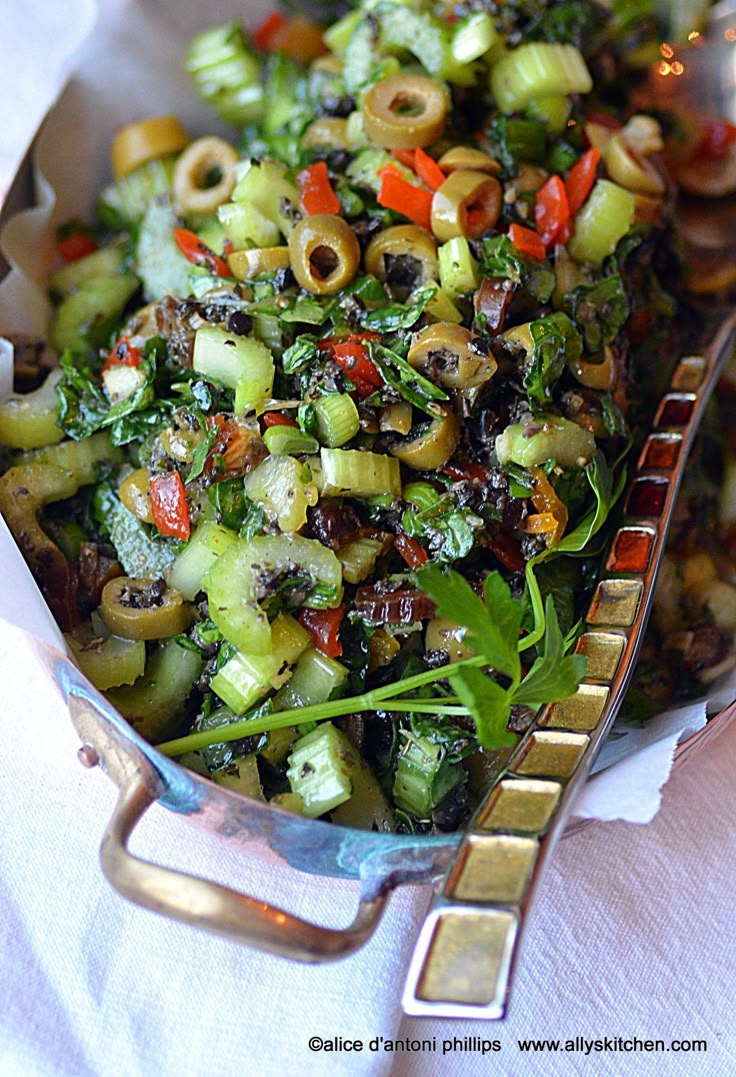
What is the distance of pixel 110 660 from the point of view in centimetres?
186

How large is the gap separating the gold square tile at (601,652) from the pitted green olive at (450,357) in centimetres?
52

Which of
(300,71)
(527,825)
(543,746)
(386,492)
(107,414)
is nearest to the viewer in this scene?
(527,825)

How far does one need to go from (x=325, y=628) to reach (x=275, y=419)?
0.40m

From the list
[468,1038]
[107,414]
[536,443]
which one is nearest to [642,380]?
[536,443]

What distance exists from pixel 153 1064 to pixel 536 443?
1261 millimetres

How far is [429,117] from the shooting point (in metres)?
2.18

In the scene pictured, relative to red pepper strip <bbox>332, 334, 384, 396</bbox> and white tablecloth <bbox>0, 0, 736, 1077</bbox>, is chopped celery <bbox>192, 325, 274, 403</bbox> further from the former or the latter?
white tablecloth <bbox>0, 0, 736, 1077</bbox>

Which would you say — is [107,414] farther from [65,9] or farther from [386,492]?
[65,9]

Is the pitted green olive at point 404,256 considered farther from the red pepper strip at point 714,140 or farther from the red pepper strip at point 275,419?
the red pepper strip at point 714,140

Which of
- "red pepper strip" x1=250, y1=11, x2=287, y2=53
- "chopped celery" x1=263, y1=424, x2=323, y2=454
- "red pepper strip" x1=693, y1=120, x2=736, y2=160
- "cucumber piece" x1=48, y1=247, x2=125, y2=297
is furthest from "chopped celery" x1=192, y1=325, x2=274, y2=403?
"red pepper strip" x1=693, y1=120, x2=736, y2=160

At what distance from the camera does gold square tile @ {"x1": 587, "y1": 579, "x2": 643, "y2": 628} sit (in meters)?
1.86

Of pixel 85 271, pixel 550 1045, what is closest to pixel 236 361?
pixel 85 271

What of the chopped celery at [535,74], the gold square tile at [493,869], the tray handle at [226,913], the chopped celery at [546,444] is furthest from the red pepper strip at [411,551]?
the chopped celery at [535,74]

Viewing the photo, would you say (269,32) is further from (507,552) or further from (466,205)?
(507,552)
